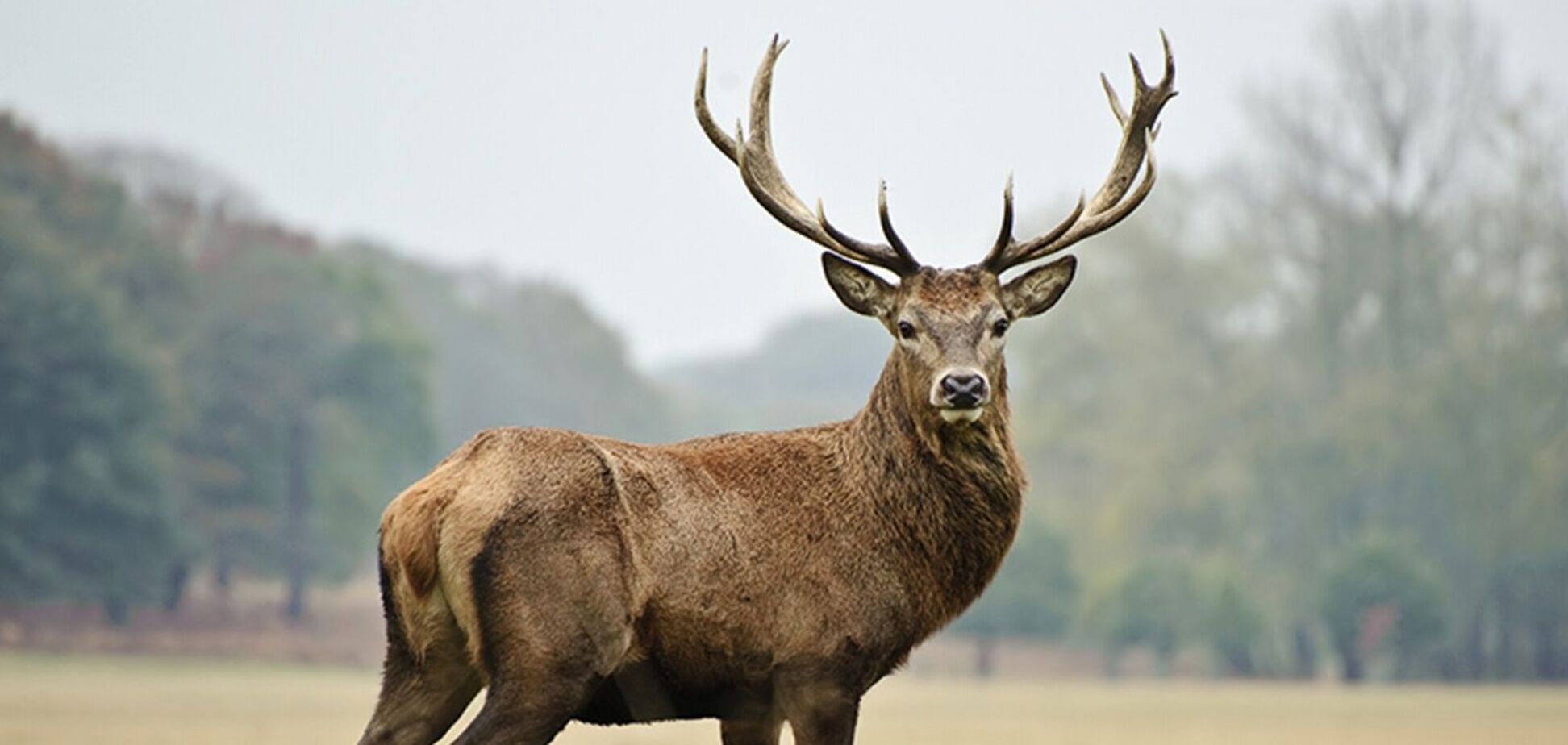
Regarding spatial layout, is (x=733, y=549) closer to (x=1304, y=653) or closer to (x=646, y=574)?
(x=646, y=574)

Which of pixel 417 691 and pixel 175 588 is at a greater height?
pixel 175 588

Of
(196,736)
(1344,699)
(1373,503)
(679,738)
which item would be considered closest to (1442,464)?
(1373,503)

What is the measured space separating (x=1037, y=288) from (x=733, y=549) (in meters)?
2.20

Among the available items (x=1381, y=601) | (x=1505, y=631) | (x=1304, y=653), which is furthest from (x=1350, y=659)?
(x=1505, y=631)

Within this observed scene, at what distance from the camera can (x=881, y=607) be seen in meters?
10.2

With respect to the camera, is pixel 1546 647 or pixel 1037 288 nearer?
pixel 1037 288

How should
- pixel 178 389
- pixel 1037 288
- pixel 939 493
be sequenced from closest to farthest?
pixel 939 493, pixel 1037 288, pixel 178 389

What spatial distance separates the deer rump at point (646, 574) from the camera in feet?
30.8

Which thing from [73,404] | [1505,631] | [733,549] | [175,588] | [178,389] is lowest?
[1505,631]

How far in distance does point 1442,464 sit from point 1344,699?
48.5ft

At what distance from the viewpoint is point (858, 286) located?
1097cm

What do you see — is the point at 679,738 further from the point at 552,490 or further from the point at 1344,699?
the point at 1344,699

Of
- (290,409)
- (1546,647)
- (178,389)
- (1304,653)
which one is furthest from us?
(290,409)

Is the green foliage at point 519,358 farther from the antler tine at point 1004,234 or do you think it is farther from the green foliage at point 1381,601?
the antler tine at point 1004,234
